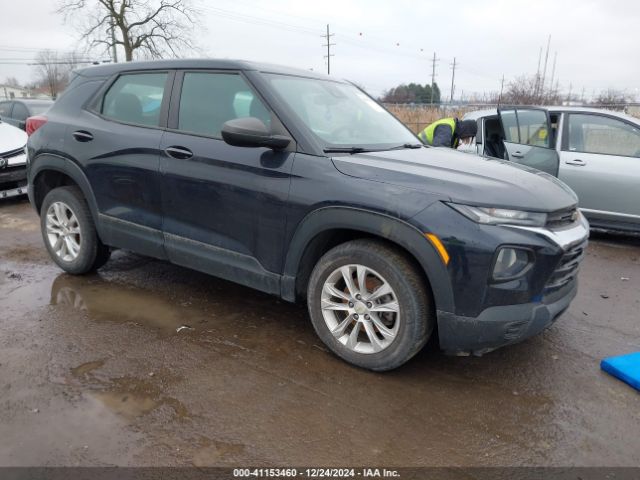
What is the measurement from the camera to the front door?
3.12 m

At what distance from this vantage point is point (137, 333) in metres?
3.40

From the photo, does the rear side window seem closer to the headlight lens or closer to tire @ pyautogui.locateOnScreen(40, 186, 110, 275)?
tire @ pyautogui.locateOnScreen(40, 186, 110, 275)

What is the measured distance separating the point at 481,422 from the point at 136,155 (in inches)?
116

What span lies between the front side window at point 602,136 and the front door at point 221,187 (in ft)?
15.4

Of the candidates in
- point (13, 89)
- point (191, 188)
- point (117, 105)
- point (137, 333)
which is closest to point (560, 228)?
point (191, 188)

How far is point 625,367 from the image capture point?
3020 mm

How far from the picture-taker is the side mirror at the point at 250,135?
294 centimetres

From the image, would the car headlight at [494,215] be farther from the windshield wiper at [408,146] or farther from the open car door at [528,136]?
the open car door at [528,136]

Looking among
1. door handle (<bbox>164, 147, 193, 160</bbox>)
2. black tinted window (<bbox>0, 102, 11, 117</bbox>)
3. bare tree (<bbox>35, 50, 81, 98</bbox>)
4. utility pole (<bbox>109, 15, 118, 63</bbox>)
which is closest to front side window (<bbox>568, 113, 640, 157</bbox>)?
door handle (<bbox>164, 147, 193, 160</bbox>)

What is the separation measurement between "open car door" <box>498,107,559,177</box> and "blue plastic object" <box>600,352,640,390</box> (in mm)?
3564

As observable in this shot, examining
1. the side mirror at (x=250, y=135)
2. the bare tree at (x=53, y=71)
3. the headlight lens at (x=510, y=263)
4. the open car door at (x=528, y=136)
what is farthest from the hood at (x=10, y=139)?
the bare tree at (x=53, y=71)

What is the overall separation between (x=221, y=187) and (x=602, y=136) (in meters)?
5.10

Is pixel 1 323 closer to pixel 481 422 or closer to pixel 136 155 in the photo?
pixel 136 155

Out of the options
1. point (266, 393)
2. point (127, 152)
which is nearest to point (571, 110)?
point (127, 152)
